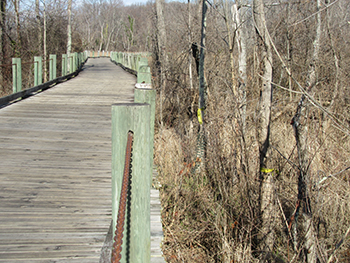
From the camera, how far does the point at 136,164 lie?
220 cm

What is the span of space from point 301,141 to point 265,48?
4.10ft

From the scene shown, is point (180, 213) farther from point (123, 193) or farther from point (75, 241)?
point (123, 193)

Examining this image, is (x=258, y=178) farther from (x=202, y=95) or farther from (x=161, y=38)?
(x=161, y=38)

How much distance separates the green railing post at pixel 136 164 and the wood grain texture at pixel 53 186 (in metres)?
1.06

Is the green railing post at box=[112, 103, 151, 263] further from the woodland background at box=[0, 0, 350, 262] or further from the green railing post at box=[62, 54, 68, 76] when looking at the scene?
the green railing post at box=[62, 54, 68, 76]

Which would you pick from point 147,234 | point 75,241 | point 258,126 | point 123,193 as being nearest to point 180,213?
point 258,126

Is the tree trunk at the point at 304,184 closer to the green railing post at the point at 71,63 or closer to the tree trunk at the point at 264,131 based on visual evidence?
the tree trunk at the point at 264,131

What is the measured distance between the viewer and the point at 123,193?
1648 mm

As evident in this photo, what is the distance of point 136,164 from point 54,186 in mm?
2632

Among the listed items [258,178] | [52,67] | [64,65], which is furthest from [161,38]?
[258,178]

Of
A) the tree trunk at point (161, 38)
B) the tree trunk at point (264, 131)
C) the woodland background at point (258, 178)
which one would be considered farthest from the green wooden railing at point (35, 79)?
the tree trunk at point (264, 131)

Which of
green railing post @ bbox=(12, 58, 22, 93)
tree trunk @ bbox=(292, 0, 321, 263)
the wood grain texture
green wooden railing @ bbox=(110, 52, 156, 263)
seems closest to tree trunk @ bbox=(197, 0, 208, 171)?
the wood grain texture

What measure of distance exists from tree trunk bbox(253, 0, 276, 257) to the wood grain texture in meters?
2.00

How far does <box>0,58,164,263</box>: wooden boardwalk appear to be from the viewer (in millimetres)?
3244
